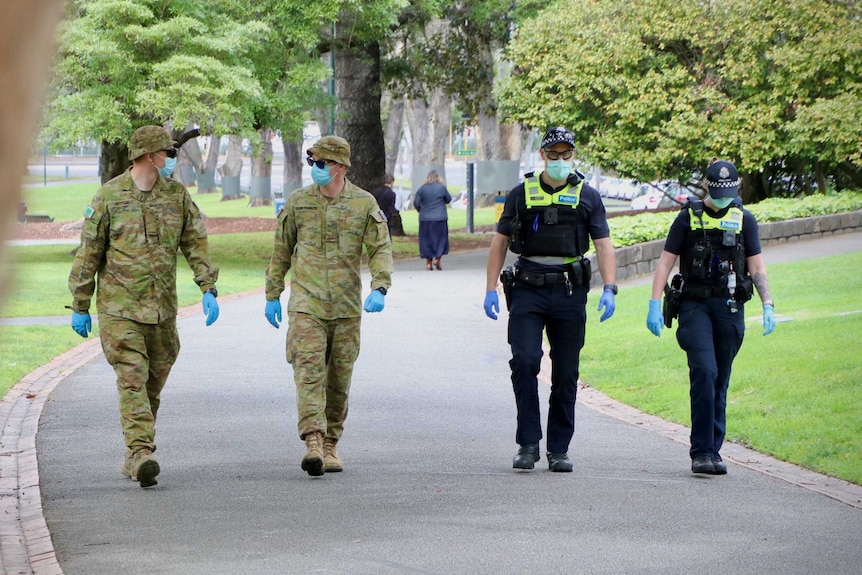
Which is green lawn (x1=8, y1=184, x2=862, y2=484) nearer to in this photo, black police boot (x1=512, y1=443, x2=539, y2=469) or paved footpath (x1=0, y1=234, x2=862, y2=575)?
paved footpath (x1=0, y1=234, x2=862, y2=575)

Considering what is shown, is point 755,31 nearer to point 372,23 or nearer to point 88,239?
point 372,23

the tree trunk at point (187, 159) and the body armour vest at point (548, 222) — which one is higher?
the body armour vest at point (548, 222)

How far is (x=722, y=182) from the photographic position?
25.1 feet

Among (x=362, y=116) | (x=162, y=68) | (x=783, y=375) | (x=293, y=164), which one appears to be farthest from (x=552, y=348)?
(x=293, y=164)

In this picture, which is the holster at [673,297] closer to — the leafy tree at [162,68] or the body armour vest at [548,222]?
the body armour vest at [548,222]

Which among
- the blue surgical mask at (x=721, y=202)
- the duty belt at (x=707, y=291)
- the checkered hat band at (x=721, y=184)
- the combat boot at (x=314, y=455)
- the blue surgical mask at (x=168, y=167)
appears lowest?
the combat boot at (x=314, y=455)

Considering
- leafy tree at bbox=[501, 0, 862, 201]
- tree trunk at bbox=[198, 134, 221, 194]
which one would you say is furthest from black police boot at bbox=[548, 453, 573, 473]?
tree trunk at bbox=[198, 134, 221, 194]

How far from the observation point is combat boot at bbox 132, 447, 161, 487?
23.7ft

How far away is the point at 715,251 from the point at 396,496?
7.91 feet

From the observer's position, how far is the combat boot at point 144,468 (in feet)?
23.7

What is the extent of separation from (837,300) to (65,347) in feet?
28.8

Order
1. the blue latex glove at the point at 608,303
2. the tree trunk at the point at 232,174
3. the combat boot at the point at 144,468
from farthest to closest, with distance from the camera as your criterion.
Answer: the tree trunk at the point at 232,174 < the blue latex glove at the point at 608,303 < the combat boot at the point at 144,468

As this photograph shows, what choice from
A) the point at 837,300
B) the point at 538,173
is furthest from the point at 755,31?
the point at 538,173

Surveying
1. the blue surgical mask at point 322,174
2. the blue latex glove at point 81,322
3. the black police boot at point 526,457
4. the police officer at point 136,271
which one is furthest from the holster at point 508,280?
the blue latex glove at point 81,322
